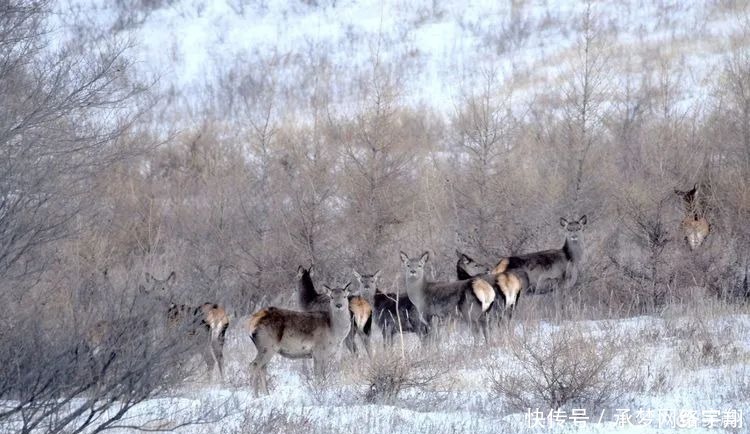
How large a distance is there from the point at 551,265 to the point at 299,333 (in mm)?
6087

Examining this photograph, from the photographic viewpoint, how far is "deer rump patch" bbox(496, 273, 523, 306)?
1473 centimetres

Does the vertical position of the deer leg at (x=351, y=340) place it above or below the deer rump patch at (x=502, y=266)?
below

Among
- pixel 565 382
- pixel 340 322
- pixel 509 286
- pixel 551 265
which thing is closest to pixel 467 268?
pixel 551 265

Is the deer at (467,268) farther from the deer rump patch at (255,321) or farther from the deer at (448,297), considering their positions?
the deer rump patch at (255,321)

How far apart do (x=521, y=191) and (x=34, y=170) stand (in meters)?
11.8

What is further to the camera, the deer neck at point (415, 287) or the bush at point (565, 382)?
the deer neck at point (415, 287)

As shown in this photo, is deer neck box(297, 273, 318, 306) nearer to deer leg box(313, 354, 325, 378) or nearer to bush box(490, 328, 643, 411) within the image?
deer leg box(313, 354, 325, 378)

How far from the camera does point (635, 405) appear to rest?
32.0 ft

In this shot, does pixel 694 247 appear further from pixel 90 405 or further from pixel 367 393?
pixel 90 405

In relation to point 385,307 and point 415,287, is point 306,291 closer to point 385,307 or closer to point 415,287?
point 385,307

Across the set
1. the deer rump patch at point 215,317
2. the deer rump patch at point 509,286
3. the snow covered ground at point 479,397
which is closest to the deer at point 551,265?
the deer rump patch at point 509,286

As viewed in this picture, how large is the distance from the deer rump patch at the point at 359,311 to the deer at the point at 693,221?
674 cm

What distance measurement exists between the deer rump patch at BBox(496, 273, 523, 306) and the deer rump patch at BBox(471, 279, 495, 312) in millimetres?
279

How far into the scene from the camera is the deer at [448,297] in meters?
14.4
